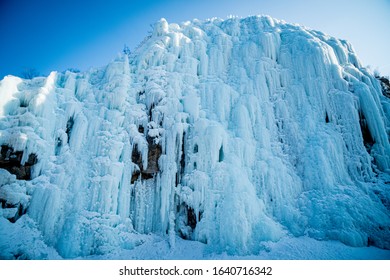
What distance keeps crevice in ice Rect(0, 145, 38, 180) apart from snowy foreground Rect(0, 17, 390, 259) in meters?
0.04

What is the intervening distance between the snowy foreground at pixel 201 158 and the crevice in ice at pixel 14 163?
4 centimetres

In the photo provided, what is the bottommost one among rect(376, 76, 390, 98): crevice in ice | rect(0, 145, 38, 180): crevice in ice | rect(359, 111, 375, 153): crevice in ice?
rect(0, 145, 38, 180): crevice in ice

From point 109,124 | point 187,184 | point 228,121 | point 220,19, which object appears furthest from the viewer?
point 220,19

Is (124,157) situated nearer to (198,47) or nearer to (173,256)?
(173,256)

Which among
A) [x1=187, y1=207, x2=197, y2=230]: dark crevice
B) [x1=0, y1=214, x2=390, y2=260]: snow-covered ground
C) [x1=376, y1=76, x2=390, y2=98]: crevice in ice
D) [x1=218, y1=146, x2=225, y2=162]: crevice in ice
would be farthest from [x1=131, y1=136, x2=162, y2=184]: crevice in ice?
[x1=376, y1=76, x2=390, y2=98]: crevice in ice

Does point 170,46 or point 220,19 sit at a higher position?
point 220,19

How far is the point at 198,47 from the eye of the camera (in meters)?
13.7

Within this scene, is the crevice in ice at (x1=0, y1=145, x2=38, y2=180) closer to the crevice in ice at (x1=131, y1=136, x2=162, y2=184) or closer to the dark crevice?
the crevice in ice at (x1=131, y1=136, x2=162, y2=184)

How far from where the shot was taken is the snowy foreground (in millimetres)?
8383

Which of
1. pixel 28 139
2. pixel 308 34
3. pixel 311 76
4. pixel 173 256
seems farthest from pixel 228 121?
pixel 28 139

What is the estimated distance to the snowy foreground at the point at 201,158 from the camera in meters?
8.38

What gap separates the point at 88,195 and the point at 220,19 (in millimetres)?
14196

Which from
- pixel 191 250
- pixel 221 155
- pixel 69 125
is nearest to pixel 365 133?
pixel 221 155

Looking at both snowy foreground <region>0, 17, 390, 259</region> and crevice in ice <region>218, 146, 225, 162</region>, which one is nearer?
snowy foreground <region>0, 17, 390, 259</region>
